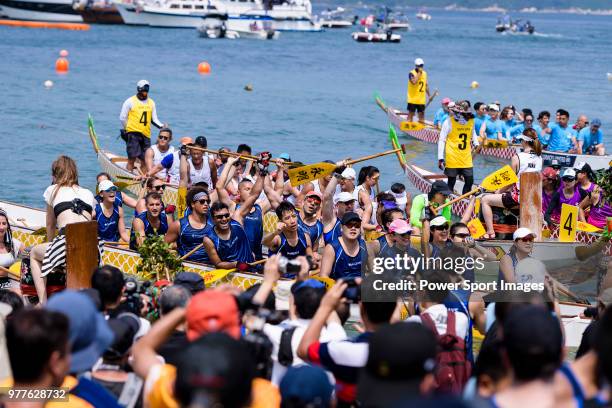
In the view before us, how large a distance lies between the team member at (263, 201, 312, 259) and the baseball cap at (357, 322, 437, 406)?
6.14 metres

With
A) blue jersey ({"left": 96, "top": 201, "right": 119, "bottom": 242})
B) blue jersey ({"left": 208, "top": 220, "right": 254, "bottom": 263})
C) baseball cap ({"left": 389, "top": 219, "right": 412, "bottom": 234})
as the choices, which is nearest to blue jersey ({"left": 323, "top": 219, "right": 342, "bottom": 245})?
blue jersey ({"left": 208, "top": 220, "right": 254, "bottom": 263})

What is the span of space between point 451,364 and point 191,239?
5.23 meters

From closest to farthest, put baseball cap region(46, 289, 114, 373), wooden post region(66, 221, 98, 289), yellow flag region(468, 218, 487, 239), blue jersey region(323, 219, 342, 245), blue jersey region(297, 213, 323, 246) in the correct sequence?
baseball cap region(46, 289, 114, 373) → wooden post region(66, 221, 98, 289) → blue jersey region(297, 213, 323, 246) → blue jersey region(323, 219, 342, 245) → yellow flag region(468, 218, 487, 239)

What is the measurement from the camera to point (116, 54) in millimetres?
54531

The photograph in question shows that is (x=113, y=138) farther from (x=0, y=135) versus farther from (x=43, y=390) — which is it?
(x=43, y=390)

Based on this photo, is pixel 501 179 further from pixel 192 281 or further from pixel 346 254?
pixel 192 281

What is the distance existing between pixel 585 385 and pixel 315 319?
5.17 ft

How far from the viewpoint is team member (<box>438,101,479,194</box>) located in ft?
51.9

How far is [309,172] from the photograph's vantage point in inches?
463

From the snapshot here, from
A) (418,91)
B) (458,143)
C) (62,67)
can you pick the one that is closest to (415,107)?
(418,91)

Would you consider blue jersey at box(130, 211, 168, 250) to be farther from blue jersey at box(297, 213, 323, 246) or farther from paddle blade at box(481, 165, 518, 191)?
paddle blade at box(481, 165, 518, 191)

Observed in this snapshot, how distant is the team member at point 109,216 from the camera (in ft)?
39.3

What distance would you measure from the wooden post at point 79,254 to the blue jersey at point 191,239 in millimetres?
2311

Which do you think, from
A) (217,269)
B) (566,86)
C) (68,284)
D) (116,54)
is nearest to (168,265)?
(217,269)
